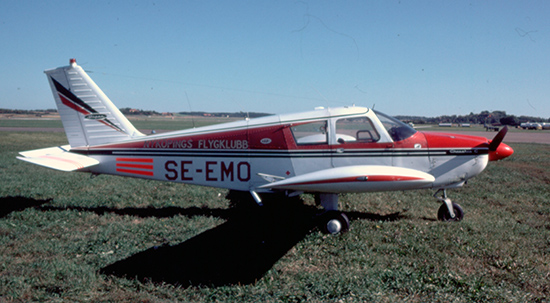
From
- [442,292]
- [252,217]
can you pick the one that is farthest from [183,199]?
[442,292]

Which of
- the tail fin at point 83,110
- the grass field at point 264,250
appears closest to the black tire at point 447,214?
the grass field at point 264,250

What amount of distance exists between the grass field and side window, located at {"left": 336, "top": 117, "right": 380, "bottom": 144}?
64.1 inches

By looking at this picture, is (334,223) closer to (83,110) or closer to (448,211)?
(448,211)

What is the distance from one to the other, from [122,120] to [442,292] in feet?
21.7

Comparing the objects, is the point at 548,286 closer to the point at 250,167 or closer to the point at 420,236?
the point at 420,236

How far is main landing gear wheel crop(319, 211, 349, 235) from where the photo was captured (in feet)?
18.9

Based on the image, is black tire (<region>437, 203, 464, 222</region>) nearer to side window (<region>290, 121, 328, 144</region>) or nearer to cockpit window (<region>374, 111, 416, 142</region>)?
cockpit window (<region>374, 111, 416, 142</region>)

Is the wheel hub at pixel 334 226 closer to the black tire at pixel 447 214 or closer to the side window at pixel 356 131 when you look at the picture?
the side window at pixel 356 131

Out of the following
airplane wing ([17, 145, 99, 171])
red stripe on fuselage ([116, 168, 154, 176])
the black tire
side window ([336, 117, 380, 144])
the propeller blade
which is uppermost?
side window ([336, 117, 380, 144])

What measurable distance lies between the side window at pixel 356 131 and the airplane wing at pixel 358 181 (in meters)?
0.87

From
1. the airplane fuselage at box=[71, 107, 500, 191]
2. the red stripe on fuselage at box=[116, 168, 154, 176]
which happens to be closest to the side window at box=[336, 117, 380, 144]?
the airplane fuselage at box=[71, 107, 500, 191]

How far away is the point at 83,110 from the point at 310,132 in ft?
16.2

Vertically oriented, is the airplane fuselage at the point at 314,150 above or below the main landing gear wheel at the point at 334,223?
above

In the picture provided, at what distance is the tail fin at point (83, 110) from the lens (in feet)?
23.2
